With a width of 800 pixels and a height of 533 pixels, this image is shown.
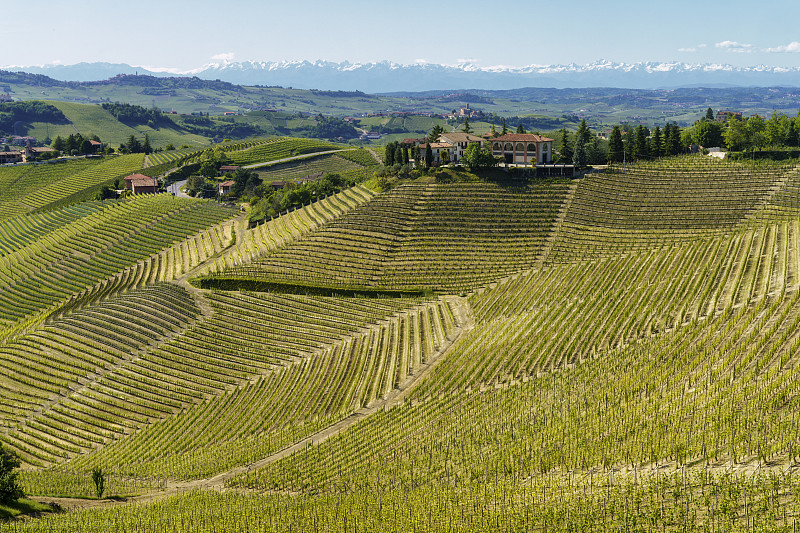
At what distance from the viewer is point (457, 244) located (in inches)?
3241

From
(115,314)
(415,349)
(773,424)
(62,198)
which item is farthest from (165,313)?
(62,198)

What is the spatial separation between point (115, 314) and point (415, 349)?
31.9m

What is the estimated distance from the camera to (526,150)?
99.6m

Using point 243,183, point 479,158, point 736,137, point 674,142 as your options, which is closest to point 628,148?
point 674,142

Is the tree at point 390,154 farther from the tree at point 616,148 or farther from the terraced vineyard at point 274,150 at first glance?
the terraced vineyard at point 274,150

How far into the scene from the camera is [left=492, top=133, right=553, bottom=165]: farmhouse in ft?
325

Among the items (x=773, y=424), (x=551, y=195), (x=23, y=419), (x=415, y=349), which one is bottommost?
(x=23, y=419)

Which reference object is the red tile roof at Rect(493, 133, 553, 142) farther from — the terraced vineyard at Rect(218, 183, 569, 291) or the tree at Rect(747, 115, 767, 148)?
the tree at Rect(747, 115, 767, 148)

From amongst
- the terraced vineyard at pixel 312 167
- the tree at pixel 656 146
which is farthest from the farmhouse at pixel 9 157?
the tree at pixel 656 146

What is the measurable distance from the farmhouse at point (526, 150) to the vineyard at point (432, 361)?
1041cm

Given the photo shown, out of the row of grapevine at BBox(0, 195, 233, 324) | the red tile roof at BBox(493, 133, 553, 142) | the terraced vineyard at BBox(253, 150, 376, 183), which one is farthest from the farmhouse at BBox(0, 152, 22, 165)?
the red tile roof at BBox(493, 133, 553, 142)

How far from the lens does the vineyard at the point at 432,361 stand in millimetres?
32875

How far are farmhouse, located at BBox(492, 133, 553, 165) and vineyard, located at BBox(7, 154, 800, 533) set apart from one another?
10405 mm

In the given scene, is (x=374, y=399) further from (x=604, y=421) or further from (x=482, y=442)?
(x=604, y=421)
